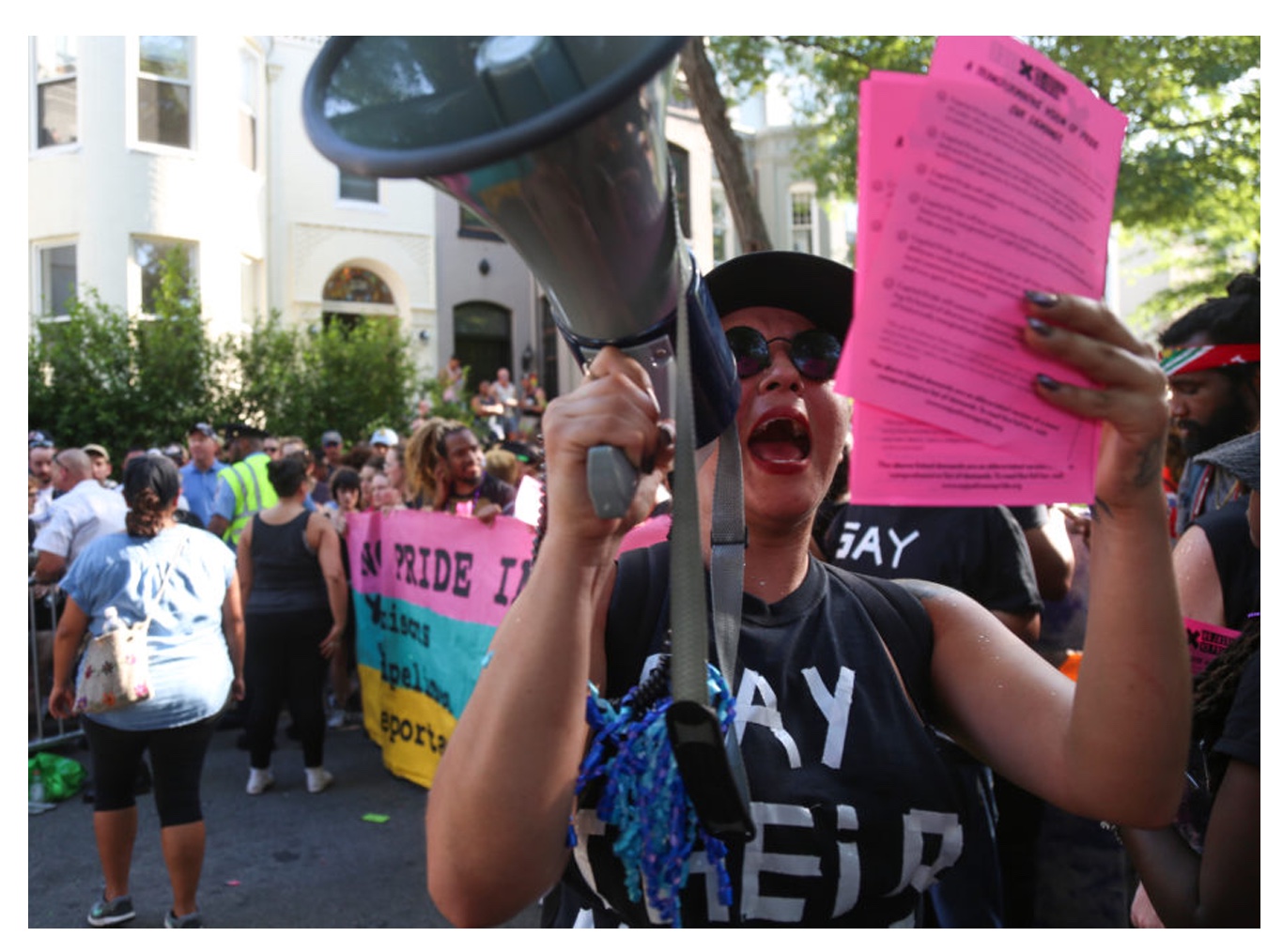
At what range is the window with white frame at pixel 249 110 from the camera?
1677cm

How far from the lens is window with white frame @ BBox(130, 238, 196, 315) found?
50.5 ft

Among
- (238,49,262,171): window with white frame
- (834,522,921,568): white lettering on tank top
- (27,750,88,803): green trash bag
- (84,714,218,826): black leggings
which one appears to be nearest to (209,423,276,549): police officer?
(27,750,88,803): green trash bag

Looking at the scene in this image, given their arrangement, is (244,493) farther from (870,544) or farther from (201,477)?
(870,544)

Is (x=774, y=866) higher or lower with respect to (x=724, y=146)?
lower

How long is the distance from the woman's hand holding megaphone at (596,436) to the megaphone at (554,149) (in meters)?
0.02

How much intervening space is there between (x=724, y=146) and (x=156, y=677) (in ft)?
17.1

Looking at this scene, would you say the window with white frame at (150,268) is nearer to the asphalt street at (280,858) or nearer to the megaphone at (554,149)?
the asphalt street at (280,858)

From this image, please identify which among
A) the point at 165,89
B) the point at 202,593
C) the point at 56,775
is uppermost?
the point at 165,89

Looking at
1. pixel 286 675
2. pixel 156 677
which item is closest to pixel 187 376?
pixel 286 675

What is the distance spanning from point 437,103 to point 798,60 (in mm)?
10450

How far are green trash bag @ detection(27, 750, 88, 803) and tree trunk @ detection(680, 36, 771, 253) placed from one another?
5550 mm

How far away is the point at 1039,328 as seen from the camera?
1023 mm

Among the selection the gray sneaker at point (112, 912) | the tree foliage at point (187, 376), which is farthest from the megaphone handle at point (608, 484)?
the tree foliage at point (187, 376)
